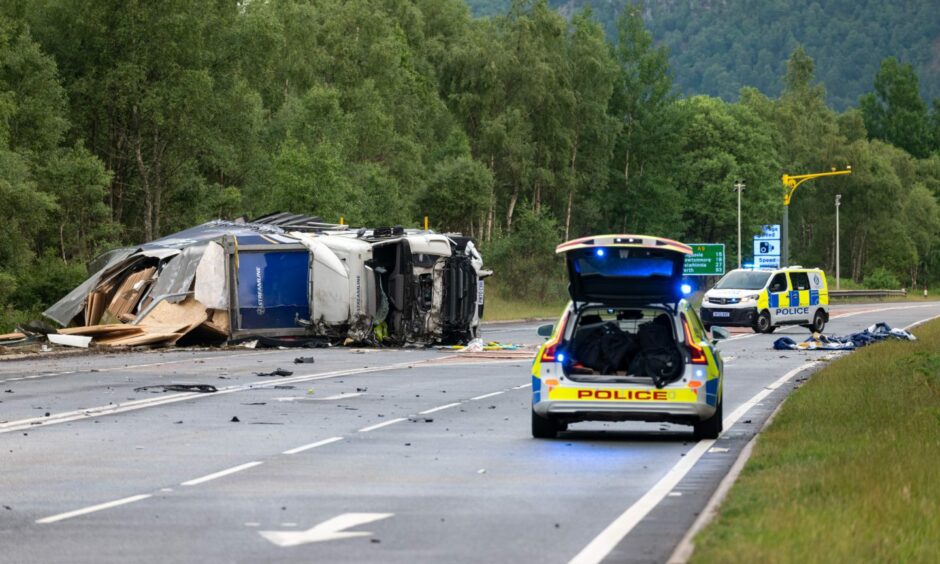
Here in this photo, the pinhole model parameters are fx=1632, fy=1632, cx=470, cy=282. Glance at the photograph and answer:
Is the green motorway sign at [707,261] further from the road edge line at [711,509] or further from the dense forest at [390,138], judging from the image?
the road edge line at [711,509]

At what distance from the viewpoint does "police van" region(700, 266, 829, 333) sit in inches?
1946

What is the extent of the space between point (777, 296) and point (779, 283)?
0.40 meters

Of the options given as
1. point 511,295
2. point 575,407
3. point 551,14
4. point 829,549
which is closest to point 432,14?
point 551,14

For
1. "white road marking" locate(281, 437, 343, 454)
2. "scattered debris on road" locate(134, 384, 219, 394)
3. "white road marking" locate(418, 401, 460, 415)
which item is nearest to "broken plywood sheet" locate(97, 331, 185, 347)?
"scattered debris on road" locate(134, 384, 219, 394)

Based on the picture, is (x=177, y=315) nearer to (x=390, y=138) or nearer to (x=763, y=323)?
(x=763, y=323)

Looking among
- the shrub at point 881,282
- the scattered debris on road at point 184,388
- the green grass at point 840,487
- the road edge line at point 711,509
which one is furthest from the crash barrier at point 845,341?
the shrub at point 881,282

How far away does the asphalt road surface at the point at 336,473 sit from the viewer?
9.75m

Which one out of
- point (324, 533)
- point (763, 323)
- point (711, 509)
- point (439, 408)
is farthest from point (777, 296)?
point (324, 533)

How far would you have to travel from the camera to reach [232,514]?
11.1m

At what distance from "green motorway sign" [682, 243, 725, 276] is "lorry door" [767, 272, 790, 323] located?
32.7 meters

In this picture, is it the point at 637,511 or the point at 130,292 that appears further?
the point at 130,292

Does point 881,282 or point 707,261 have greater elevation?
point 707,261

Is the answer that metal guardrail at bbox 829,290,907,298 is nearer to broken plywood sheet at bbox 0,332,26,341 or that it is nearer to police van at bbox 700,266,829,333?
police van at bbox 700,266,829,333

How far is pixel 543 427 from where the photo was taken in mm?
17047
